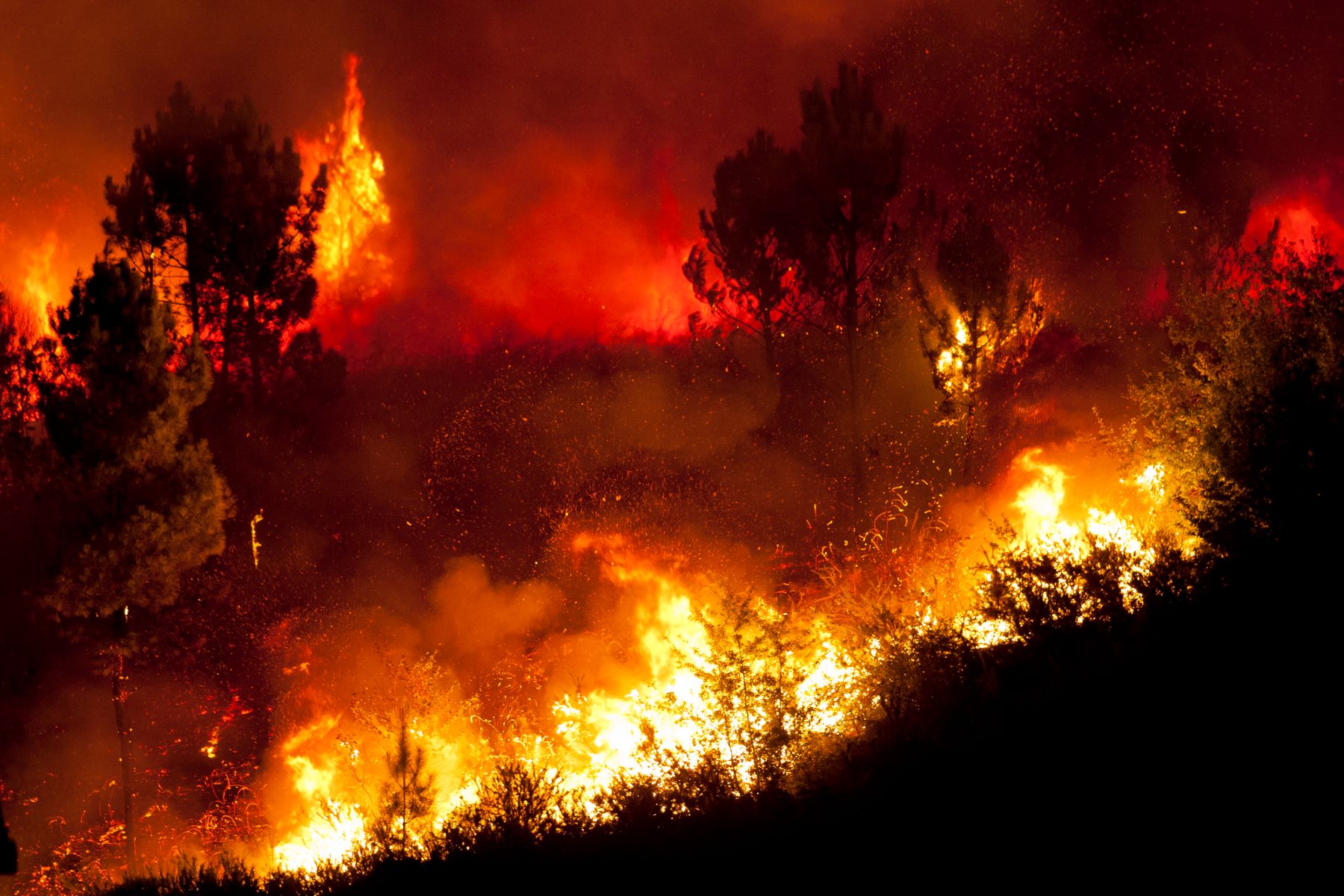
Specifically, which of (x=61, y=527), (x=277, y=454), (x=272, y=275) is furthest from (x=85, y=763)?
(x=272, y=275)

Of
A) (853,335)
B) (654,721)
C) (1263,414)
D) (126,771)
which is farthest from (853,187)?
(126,771)

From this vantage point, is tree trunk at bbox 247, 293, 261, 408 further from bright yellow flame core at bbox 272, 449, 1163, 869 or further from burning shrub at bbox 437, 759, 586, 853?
burning shrub at bbox 437, 759, 586, 853

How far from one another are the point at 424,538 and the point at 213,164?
11.3 meters

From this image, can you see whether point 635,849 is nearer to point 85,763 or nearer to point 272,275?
point 85,763

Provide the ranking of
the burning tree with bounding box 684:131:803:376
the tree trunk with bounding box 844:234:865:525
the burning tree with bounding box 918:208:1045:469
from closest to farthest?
the burning tree with bounding box 918:208:1045:469 → the tree trunk with bounding box 844:234:865:525 → the burning tree with bounding box 684:131:803:376

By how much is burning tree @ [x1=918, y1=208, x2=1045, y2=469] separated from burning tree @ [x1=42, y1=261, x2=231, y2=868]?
51.9 feet

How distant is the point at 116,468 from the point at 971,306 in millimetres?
17525

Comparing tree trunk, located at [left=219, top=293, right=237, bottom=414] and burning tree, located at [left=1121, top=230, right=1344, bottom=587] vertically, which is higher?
tree trunk, located at [left=219, top=293, right=237, bottom=414]

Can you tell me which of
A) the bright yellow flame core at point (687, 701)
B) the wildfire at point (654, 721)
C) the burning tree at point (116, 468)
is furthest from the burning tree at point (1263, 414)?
the burning tree at point (116, 468)

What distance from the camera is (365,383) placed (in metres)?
34.4

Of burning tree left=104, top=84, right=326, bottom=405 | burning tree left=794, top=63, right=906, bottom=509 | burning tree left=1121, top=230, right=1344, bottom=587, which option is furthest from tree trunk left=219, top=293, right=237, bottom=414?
burning tree left=1121, top=230, right=1344, bottom=587

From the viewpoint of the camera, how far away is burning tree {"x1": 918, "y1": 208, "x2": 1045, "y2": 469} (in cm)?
2108

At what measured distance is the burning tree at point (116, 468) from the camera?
1686cm

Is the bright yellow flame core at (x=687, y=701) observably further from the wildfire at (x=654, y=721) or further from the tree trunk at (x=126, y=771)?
the tree trunk at (x=126, y=771)
